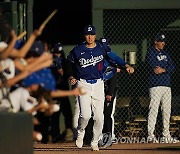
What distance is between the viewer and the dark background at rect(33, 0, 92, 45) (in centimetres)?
1359

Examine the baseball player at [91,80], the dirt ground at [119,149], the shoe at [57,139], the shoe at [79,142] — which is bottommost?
the shoe at [57,139]

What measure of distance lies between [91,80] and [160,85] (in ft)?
5.77

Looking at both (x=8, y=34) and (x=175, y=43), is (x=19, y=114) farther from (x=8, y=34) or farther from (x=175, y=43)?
(x=175, y=43)

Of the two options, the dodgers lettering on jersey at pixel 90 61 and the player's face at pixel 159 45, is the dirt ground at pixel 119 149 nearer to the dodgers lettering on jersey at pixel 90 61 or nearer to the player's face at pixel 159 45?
the dodgers lettering on jersey at pixel 90 61

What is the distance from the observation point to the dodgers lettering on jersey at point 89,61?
36.3 ft

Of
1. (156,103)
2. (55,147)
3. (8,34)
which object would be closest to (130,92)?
(156,103)

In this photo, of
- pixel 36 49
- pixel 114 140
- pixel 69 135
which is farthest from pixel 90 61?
pixel 36 49

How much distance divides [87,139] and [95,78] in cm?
160

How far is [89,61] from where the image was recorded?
36.5ft

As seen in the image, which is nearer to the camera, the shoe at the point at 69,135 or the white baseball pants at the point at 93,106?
the white baseball pants at the point at 93,106

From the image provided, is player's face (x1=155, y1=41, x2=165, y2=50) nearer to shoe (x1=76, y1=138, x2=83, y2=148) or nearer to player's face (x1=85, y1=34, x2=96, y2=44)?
player's face (x1=85, y1=34, x2=96, y2=44)

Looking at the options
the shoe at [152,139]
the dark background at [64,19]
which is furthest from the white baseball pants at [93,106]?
the dark background at [64,19]

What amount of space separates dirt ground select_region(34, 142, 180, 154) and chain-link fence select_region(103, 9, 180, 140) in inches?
39.6

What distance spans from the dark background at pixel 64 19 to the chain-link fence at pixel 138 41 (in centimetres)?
68
